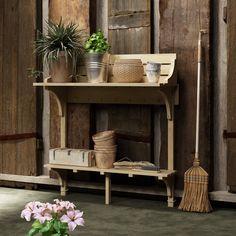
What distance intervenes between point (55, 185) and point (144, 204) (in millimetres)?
1019

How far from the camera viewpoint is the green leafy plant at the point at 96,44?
4441 mm

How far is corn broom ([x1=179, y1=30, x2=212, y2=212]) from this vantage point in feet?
13.7

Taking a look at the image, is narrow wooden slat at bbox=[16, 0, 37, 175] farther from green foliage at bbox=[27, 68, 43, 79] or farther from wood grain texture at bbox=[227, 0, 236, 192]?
wood grain texture at bbox=[227, 0, 236, 192]

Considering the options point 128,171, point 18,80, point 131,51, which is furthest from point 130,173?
point 18,80

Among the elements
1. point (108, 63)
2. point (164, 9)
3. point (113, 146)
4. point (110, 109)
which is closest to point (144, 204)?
point (113, 146)

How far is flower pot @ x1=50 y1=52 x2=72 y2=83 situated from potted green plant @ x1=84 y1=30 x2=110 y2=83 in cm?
21

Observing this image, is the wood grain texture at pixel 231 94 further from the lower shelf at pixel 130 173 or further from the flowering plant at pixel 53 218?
the flowering plant at pixel 53 218

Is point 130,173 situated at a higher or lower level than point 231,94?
lower

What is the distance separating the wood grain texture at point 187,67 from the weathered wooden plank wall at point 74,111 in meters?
0.77

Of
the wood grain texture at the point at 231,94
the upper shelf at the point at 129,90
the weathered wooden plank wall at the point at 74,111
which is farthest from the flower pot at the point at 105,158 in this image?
the wood grain texture at the point at 231,94

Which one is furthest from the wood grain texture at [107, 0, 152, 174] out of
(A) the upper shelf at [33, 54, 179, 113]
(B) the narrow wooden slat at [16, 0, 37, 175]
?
(B) the narrow wooden slat at [16, 0, 37, 175]

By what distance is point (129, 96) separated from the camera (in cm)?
465

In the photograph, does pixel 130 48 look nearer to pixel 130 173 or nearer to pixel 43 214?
pixel 130 173

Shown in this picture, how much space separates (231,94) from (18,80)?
2084mm
